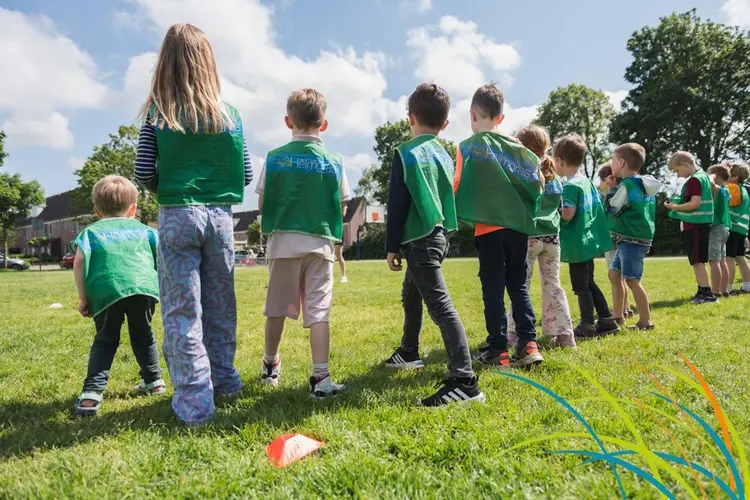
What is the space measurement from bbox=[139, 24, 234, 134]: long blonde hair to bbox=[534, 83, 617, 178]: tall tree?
168 ft

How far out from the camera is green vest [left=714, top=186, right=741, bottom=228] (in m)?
7.63

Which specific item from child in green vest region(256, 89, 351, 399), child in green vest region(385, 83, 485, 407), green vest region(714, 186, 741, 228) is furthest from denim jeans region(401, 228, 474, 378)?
green vest region(714, 186, 741, 228)

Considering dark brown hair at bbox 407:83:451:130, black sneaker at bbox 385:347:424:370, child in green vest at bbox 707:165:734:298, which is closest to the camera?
dark brown hair at bbox 407:83:451:130

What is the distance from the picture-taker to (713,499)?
177 cm

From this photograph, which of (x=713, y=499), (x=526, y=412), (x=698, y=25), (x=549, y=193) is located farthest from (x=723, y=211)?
(x=698, y=25)

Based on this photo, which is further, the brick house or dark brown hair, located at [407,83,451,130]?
the brick house

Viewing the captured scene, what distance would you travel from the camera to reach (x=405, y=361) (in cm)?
415

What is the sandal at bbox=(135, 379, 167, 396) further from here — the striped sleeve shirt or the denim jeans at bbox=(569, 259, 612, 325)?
the denim jeans at bbox=(569, 259, 612, 325)

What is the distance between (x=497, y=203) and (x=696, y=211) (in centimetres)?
513

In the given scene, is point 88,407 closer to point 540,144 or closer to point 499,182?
point 499,182

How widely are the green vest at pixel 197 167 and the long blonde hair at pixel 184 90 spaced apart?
0.06 metres

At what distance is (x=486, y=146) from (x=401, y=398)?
1.99 m

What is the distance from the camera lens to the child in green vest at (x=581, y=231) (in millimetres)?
5023

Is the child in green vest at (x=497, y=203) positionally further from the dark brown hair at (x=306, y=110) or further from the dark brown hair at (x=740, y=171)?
the dark brown hair at (x=740, y=171)
